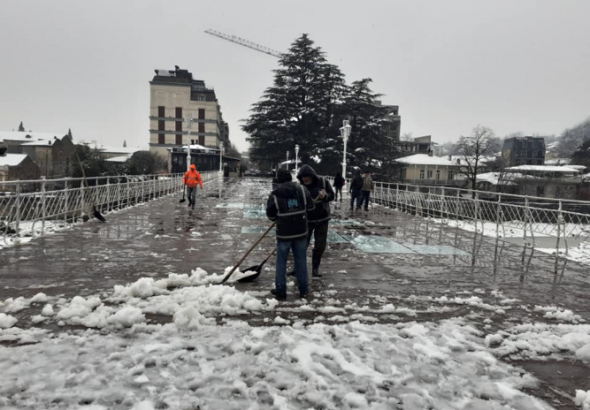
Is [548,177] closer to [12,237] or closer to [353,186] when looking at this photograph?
[353,186]

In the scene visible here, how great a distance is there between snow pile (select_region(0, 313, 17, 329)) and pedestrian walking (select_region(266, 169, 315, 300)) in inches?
109

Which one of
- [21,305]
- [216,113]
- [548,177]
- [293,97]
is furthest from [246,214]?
[216,113]

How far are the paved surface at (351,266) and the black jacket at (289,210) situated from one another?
2.76ft

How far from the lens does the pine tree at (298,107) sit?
51781mm

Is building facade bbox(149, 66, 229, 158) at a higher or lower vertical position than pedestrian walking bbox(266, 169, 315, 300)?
higher

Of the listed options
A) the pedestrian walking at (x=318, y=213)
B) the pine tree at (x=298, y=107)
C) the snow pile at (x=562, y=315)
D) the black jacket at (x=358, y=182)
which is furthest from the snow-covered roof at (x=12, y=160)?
the snow pile at (x=562, y=315)

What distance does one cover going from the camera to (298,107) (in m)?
53.0

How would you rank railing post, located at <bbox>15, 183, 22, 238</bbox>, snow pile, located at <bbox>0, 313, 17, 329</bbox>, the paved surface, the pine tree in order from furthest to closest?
the pine tree, railing post, located at <bbox>15, 183, 22, 238</bbox>, the paved surface, snow pile, located at <bbox>0, 313, 17, 329</bbox>

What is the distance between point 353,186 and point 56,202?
430 inches

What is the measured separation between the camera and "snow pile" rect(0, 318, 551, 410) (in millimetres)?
2910

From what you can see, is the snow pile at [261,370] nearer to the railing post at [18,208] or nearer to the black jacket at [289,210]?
the black jacket at [289,210]

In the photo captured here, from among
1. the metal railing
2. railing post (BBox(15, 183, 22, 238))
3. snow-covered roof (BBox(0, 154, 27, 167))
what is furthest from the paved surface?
snow-covered roof (BBox(0, 154, 27, 167))

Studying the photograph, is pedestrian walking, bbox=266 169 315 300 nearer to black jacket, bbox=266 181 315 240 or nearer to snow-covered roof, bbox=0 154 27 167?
black jacket, bbox=266 181 315 240

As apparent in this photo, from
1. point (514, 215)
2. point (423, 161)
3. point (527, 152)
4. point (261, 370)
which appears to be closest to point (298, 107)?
point (423, 161)
